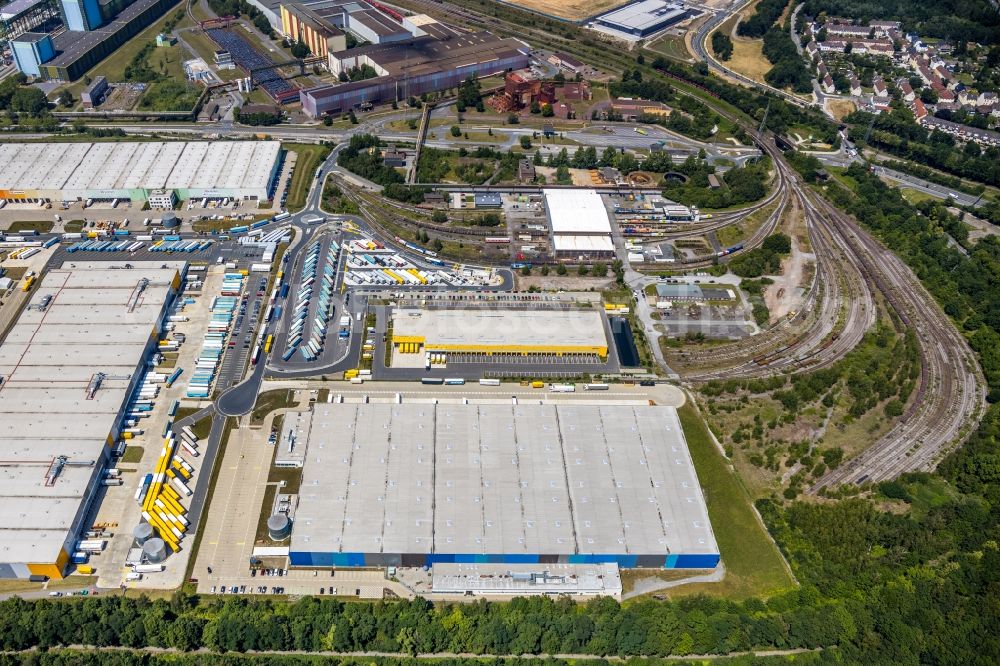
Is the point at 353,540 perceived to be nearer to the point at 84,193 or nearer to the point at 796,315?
the point at 796,315

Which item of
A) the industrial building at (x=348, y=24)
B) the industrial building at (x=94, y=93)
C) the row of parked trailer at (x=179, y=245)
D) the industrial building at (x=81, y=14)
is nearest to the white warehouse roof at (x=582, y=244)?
the row of parked trailer at (x=179, y=245)

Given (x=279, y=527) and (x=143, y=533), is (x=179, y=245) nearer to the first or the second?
(x=143, y=533)

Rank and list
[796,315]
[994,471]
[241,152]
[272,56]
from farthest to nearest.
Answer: [272,56] < [241,152] < [796,315] < [994,471]

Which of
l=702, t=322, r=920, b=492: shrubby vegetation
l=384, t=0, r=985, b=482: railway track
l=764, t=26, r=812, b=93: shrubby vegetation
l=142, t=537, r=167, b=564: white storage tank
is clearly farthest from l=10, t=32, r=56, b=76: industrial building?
l=764, t=26, r=812, b=93: shrubby vegetation

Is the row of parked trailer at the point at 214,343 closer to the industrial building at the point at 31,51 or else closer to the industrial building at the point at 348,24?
the industrial building at the point at 348,24

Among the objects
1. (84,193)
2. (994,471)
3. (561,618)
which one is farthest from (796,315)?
(84,193)
